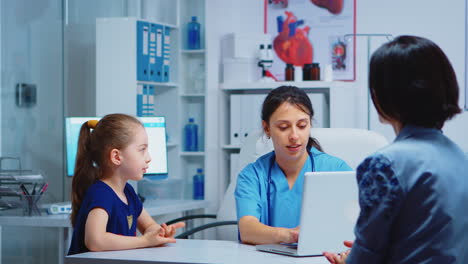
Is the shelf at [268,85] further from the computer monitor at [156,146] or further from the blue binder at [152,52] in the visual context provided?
the computer monitor at [156,146]

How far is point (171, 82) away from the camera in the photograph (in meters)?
4.69

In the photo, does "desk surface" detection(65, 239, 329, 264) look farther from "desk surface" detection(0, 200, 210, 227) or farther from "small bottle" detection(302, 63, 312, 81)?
"small bottle" detection(302, 63, 312, 81)

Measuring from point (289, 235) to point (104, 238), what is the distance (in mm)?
543

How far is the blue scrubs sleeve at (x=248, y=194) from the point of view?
7.00 ft

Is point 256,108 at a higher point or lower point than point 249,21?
lower

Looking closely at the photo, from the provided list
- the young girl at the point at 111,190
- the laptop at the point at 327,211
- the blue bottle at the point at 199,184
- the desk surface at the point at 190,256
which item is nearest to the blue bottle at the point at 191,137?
the blue bottle at the point at 199,184

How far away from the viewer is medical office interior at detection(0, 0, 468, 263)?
3773mm

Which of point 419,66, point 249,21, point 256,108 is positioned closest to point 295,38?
point 249,21

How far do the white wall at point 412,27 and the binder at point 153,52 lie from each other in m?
0.65

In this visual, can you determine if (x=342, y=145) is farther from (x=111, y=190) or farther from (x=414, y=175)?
(x=414, y=175)

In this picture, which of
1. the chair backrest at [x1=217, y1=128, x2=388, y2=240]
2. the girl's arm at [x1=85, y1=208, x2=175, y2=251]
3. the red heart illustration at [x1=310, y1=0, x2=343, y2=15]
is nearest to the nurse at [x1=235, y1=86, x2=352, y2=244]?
the girl's arm at [x1=85, y1=208, x2=175, y2=251]

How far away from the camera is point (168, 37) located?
4496 millimetres

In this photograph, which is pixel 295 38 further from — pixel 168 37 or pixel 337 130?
pixel 337 130

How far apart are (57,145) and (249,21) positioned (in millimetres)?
2053
